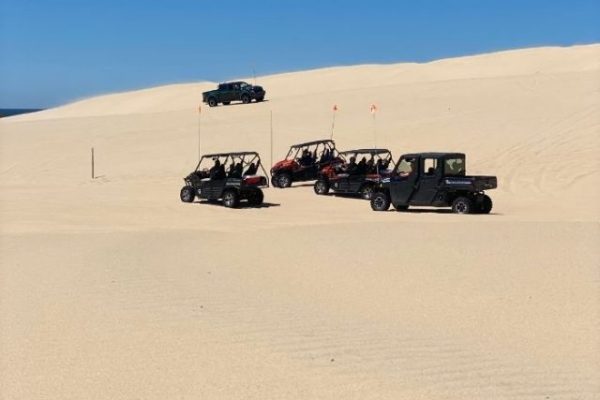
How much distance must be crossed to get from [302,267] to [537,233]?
12.8 feet

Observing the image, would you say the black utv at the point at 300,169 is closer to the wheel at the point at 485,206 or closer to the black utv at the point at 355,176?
the black utv at the point at 355,176

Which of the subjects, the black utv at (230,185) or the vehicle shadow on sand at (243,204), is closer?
the black utv at (230,185)

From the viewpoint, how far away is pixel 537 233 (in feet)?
33.6

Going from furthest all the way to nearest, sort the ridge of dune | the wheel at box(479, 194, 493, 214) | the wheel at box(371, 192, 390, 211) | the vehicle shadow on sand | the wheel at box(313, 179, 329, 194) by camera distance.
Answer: the ridge of dune → the wheel at box(313, 179, 329, 194) → the vehicle shadow on sand → the wheel at box(371, 192, 390, 211) → the wheel at box(479, 194, 493, 214)

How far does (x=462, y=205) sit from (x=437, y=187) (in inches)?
26.4

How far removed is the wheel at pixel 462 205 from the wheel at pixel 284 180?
800 centimetres

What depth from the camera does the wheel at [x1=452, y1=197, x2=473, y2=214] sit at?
14.2m

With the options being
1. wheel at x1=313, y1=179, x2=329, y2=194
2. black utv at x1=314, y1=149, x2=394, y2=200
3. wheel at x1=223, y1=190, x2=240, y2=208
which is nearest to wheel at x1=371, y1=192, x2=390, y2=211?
black utv at x1=314, y1=149, x2=394, y2=200

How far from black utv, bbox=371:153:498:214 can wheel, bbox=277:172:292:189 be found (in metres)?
6.21

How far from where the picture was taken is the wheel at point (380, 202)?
15.5 m

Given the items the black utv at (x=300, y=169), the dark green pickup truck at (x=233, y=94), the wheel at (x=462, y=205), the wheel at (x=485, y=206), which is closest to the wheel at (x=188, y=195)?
the black utv at (x=300, y=169)

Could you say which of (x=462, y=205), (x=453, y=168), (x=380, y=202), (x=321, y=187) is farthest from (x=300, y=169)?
(x=462, y=205)

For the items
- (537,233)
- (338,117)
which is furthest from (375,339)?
(338,117)

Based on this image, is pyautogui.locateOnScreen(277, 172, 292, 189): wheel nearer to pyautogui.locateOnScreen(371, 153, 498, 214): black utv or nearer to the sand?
the sand
